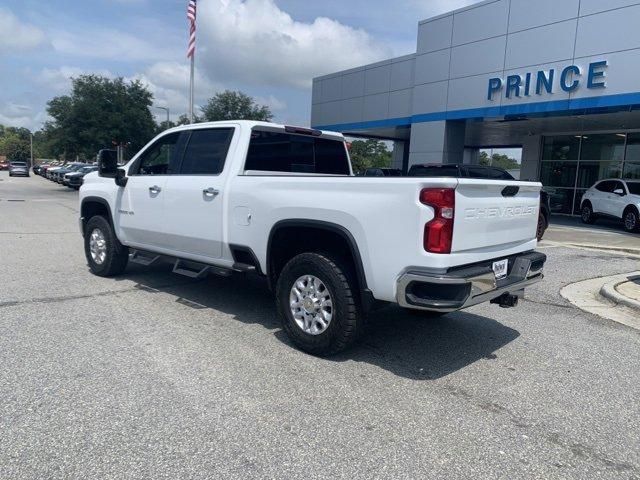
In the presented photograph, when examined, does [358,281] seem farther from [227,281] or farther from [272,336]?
[227,281]

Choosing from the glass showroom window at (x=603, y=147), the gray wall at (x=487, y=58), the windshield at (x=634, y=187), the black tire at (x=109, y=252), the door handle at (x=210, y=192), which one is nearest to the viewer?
the door handle at (x=210, y=192)

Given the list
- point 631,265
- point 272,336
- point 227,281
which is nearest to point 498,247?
point 272,336

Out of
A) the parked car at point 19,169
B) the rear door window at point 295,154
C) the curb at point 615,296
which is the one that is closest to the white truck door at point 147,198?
the rear door window at point 295,154

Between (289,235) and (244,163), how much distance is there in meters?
1.06

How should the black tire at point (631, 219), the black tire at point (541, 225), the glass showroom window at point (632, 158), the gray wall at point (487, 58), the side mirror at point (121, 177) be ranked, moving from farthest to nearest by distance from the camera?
the glass showroom window at point (632, 158), the black tire at point (631, 219), the gray wall at point (487, 58), the black tire at point (541, 225), the side mirror at point (121, 177)

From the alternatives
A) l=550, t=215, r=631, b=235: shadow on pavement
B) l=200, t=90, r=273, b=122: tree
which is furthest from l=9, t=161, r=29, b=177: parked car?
l=550, t=215, r=631, b=235: shadow on pavement

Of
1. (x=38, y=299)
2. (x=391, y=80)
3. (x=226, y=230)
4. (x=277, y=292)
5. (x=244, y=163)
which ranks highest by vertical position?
(x=391, y=80)

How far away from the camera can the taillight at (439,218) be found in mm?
3814

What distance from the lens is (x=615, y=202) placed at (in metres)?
17.6

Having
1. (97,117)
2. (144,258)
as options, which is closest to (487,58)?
(144,258)

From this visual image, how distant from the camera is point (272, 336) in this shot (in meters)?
5.13

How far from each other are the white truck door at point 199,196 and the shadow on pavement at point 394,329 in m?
0.80

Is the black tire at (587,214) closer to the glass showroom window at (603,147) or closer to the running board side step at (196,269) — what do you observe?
the glass showroom window at (603,147)

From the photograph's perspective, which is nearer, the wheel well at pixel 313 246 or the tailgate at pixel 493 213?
the tailgate at pixel 493 213
